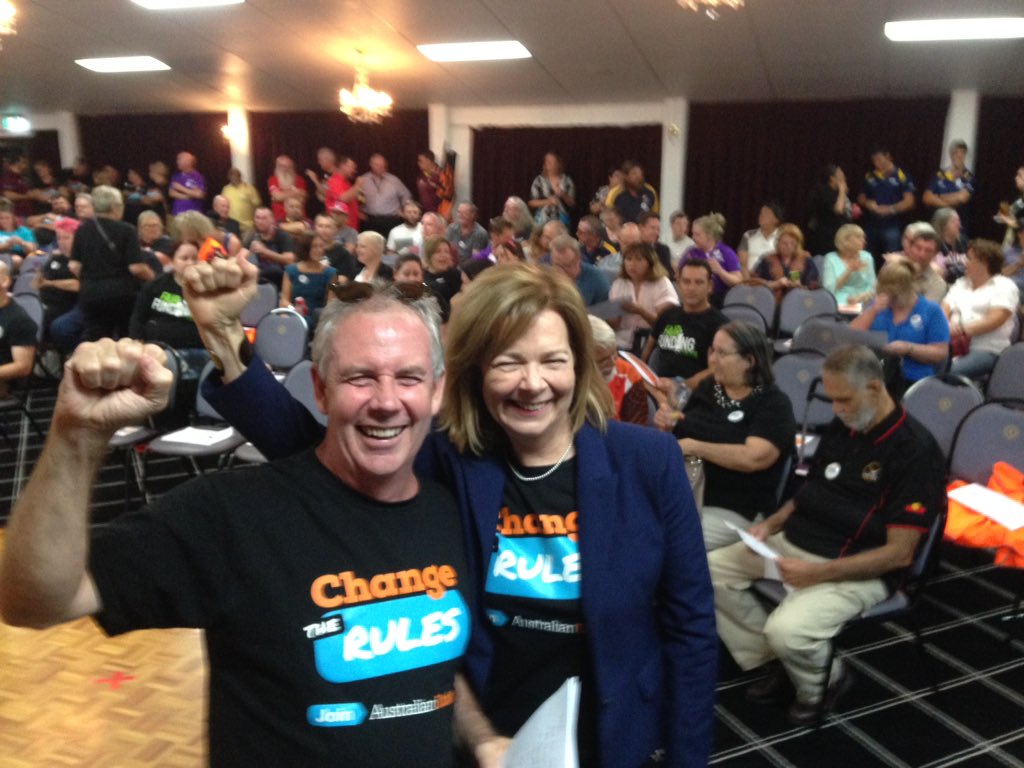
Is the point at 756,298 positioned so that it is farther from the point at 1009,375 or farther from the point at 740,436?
the point at 740,436

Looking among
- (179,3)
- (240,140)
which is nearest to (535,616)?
(179,3)

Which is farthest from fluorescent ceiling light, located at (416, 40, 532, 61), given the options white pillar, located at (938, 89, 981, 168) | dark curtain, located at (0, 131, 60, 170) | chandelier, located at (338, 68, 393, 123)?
dark curtain, located at (0, 131, 60, 170)

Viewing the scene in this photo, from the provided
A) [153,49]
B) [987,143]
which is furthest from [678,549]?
[987,143]

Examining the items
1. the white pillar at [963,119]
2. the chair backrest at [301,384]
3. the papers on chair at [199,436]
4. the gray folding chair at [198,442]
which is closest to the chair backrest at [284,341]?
the gray folding chair at [198,442]

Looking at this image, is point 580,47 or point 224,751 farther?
point 580,47

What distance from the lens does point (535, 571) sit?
1.36 meters

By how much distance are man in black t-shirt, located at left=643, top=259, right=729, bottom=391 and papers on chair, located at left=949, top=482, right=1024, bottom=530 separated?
1.58 metres

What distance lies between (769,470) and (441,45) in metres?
6.59

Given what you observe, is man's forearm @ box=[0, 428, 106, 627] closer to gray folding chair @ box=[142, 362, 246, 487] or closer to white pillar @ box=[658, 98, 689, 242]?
gray folding chair @ box=[142, 362, 246, 487]

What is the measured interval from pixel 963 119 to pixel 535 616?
10.8 metres

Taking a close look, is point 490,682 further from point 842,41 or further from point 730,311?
point 842,41

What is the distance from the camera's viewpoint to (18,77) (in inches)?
423

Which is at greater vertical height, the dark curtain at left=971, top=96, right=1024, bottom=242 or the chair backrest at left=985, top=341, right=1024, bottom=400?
the dark curtain at left=971, top=96, right=1024, bottom=242

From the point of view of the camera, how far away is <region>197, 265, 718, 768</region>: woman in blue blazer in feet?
4.42
